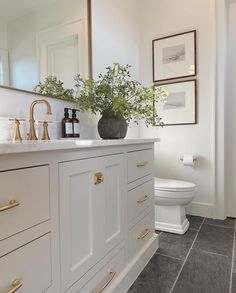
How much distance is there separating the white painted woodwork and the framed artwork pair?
3.74ft

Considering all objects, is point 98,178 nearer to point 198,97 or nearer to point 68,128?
point 68,128

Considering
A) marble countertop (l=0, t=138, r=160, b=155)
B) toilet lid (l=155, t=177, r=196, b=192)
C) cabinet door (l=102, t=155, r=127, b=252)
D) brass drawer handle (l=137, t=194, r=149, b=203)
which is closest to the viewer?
marble countertop (l=0, t=138, r=160, b=155)

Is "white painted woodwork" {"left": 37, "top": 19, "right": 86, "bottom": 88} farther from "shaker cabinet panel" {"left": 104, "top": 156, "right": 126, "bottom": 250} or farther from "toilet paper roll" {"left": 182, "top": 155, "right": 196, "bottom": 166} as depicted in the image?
"toilet paper roll" {"left": 182, "top": 155, "right": 196, "bottom": 166}

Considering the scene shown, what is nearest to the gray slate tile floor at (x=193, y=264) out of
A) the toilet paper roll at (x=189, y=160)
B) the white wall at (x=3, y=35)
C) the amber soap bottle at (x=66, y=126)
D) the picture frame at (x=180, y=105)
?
the toilet paper roll at (x=189, y=160)

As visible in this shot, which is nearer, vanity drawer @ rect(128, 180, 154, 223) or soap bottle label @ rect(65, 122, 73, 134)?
vanity drawer @ rect(128, 180, 154, 223)

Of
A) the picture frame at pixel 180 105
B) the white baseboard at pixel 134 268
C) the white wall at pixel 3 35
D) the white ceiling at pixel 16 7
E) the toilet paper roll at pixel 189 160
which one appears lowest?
the white baseboard at pixel 134 268

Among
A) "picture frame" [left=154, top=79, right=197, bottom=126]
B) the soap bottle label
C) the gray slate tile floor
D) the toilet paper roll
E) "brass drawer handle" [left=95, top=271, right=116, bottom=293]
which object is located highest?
"picture frame" [left=154, top=79, right=197, bottom=126]

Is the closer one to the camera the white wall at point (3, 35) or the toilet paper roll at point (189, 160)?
the white wall at point (3, 35)

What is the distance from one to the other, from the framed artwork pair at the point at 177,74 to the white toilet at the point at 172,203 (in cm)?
82

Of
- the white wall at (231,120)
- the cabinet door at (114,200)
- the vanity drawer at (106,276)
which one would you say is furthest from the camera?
the white wall at (231,120)

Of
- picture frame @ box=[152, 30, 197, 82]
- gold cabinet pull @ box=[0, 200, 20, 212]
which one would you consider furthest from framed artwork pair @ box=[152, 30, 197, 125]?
gold cabinet pull @ box=[0, 200, 20, 212]

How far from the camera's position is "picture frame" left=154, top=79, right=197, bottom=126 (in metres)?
2.43

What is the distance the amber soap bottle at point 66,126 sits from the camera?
151 centimetres

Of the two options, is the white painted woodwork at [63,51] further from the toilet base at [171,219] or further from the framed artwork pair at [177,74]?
the toilet base at [171,219]
